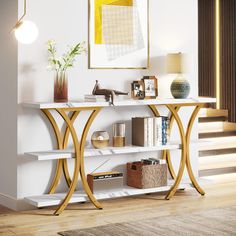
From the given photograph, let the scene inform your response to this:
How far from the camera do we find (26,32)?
17.5ft

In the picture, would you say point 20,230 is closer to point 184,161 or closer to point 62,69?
point 62,69

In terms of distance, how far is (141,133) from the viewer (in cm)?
593

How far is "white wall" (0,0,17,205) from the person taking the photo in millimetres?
5590

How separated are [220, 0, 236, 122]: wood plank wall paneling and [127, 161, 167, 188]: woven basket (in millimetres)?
3261

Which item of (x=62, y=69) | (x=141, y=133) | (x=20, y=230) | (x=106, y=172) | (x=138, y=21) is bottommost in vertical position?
(x=20, y=230)

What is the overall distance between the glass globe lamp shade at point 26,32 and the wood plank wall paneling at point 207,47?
467 cm

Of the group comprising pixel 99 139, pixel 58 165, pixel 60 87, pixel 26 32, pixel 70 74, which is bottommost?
pixel 58 165

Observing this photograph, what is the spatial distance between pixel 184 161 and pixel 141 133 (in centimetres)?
53

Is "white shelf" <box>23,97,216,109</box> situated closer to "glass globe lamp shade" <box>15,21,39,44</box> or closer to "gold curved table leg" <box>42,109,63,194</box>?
"gold curved table leg" <box>42,109,63,194</box>

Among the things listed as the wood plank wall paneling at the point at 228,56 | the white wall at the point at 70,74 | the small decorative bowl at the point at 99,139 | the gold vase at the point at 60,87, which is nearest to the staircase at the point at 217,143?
the wood plank wall paneling at the point at 228,56

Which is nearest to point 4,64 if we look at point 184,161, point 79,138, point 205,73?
point 79,138

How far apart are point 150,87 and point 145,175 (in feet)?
2.81

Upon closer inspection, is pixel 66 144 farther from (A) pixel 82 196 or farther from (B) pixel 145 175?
(B) pixel 145 175

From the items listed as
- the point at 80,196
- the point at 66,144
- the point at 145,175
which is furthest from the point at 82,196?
the point at 145,175
